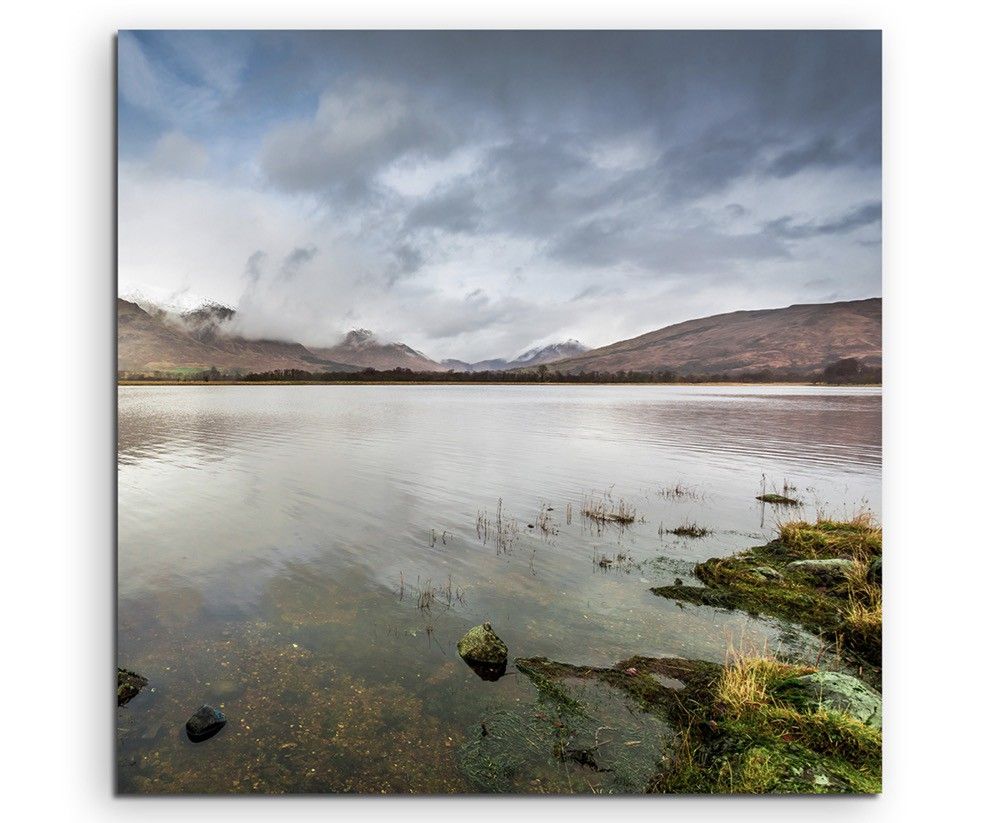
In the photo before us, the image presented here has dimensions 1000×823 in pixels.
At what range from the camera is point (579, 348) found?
6.27 metres

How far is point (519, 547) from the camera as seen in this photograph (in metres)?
6.20

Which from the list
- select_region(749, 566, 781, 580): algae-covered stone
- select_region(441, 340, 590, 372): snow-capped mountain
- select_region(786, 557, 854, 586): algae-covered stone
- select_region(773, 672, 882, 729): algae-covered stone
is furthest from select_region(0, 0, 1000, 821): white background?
select_region(441, 340, 590, 372): snow-capped mountain

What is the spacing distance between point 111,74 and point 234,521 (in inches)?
202

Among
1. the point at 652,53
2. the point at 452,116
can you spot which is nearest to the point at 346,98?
the point at 452,116

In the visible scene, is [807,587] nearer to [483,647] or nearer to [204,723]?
[483,647]

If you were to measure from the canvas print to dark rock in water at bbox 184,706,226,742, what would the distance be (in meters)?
0.03

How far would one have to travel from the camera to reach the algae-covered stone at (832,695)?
359cm

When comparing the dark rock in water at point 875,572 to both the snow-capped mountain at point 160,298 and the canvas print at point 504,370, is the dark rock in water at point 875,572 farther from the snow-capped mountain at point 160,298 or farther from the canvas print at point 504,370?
the snow-capped mountain at point 160,298

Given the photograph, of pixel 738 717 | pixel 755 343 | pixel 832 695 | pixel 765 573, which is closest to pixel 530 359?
pixel 755 343

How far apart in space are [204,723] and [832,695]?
15.4 ft

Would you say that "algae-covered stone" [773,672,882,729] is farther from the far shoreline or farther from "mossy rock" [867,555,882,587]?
the far shoreline

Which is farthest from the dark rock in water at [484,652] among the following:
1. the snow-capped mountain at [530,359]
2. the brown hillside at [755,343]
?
the brown hillside at [755,343]

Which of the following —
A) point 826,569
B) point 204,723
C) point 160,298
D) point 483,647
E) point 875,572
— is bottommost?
point 204,723

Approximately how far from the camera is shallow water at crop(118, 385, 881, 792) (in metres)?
3.61
